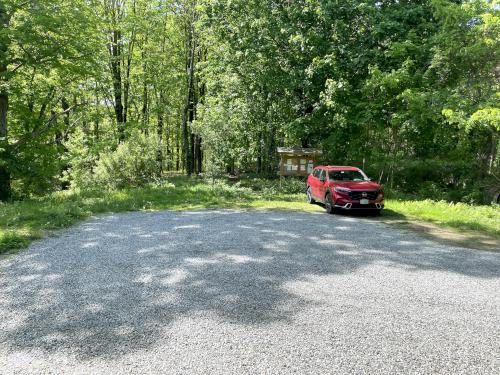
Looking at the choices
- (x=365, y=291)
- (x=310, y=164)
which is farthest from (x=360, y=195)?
(x=365, y=291)

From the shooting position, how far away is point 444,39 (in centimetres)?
1447

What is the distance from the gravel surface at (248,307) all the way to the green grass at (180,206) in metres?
1.67

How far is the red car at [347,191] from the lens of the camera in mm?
12086

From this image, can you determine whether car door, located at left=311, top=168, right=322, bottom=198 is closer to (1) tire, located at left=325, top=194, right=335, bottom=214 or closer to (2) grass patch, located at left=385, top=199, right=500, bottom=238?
(1) tire, located at left=325, top=194, right=335, bottom=214

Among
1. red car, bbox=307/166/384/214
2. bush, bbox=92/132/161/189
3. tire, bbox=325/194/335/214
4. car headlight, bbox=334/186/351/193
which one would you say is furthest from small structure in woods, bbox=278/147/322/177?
bush, bbox=92/132/161/189

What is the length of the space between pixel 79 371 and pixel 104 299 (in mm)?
1675

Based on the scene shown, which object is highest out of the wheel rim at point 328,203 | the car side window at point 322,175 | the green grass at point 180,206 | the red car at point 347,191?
the car side window at point 322,175

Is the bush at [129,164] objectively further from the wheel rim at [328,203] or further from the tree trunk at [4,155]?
the wheel rim at [328,203]

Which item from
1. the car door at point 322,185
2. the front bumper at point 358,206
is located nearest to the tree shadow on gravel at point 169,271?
the front bumper at point 358,206

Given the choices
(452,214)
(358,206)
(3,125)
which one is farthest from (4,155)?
(452,214)

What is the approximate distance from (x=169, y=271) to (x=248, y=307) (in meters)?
1.97

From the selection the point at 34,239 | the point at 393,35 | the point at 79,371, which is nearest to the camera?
the point at 79,371

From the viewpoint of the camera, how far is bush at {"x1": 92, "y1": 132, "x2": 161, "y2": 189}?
1741 centimetres

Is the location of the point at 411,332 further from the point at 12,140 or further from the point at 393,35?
the point at 12,140
